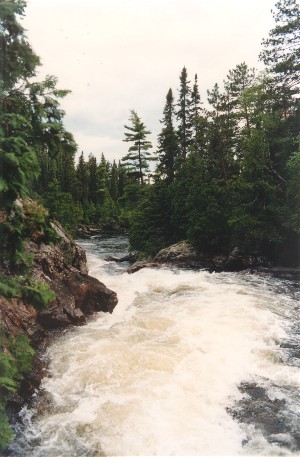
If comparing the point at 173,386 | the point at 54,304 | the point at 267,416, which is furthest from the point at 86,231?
the point at 267,416

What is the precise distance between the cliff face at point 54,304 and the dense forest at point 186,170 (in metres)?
1.05

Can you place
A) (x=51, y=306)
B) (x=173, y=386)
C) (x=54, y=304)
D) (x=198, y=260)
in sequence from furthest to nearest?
(x=198, y=260) < (x=54, y=304) < (x=51, y=306) < (x=173, y=386)

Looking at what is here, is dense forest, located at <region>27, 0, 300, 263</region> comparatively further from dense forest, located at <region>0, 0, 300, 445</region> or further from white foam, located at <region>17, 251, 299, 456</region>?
white foam, located at <region>17, 251, 299, 456</region>

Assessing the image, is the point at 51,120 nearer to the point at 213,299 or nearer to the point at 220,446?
the point at 220,446

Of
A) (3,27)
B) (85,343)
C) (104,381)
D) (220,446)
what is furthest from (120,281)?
(3,27)

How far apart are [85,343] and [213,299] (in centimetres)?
646

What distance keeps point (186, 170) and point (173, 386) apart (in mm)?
21023

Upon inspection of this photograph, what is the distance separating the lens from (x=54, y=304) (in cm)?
1062

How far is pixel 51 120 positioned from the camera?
606 centimetres

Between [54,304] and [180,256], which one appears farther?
[180,256]

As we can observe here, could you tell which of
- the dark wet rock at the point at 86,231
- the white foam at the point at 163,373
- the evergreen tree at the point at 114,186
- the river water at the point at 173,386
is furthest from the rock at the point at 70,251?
the evergreen tree at the point at 114,186

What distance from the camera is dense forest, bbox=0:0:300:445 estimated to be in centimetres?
549

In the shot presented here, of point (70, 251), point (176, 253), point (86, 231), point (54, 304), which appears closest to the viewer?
point (54, 304)

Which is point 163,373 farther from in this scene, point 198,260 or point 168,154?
point 168,154
